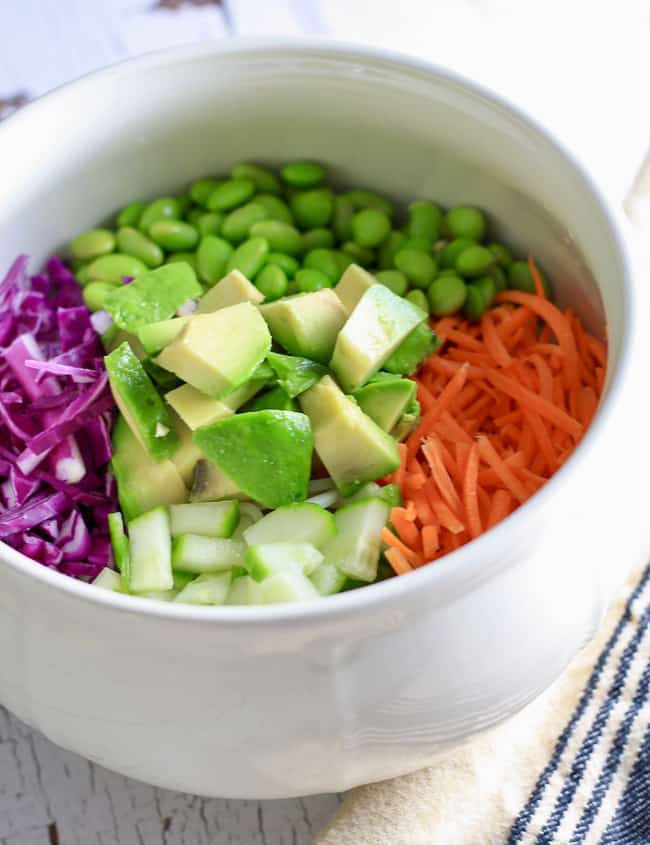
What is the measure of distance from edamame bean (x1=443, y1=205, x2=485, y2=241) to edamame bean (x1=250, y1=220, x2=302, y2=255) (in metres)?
0.29

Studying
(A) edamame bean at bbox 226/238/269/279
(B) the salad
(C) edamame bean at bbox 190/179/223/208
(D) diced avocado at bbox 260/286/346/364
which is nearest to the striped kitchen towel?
(B) the salad

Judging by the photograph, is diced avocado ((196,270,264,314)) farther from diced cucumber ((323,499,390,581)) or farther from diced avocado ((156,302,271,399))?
diced cucumber ((323,499,390,581))

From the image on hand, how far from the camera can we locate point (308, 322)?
1808 millimetres

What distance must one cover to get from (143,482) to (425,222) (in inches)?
28.5

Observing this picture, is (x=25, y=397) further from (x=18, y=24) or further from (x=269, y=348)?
(x=18, y=24)

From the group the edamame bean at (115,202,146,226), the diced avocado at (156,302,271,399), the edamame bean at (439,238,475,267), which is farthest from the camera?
the edamame bean at (115,202,146,226)

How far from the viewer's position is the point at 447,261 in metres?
2.06

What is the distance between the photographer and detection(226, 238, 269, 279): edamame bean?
201 cm

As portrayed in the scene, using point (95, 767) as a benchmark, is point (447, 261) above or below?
above

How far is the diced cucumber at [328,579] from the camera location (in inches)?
61.2

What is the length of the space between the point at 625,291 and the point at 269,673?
0.75 m

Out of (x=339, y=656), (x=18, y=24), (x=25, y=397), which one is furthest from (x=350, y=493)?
(x=18, y=24)

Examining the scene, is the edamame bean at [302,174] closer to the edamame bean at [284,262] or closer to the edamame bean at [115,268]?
the edamame bean at [284,262]

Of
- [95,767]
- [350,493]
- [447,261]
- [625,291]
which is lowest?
[95,767]
